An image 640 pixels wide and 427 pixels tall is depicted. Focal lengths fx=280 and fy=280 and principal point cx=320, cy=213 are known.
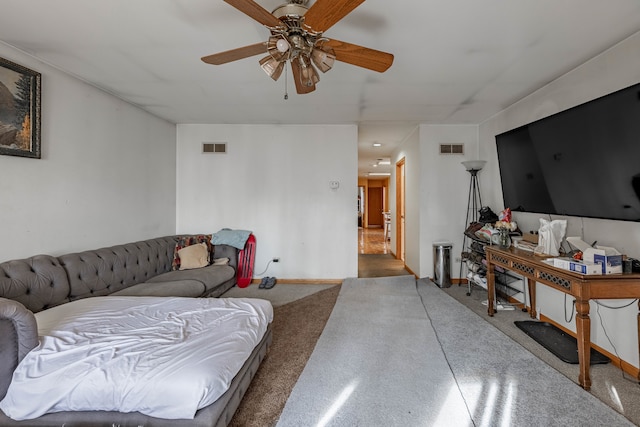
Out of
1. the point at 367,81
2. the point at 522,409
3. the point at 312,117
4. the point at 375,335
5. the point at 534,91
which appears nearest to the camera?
the point at 522,409

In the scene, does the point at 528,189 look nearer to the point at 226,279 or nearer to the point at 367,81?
the point at 367,81

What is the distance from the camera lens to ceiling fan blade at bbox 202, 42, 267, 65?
177 centimetres

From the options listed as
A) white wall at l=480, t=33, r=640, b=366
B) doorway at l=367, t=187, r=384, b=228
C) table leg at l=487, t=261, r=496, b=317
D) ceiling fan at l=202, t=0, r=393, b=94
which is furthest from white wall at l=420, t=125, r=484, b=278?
doorway at l=367, t=187, r=384, b=228

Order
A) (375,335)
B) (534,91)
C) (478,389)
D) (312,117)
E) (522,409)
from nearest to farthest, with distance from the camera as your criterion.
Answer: (522,409)
(478,389)
(375,335)
(534,91)
(312,117)

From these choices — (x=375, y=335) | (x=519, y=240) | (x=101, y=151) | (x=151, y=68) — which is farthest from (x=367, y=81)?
(x=101, y=151)

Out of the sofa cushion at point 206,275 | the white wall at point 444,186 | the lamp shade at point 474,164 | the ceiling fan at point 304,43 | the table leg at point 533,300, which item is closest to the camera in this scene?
the ceiling fan at point 304,43

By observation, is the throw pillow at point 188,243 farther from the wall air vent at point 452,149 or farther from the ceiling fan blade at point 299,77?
the wall air vent at point 452,149

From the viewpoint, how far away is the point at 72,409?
1.33 m

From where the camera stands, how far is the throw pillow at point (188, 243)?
382 centimetres

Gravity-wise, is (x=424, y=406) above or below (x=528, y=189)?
below

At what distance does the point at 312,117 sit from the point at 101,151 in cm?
273

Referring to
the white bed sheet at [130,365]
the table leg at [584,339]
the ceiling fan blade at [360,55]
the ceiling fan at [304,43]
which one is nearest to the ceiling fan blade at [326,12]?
the ceiling fan at [304,43]

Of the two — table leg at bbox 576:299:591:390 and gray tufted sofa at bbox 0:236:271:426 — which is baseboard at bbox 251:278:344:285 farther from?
table leg at bbox 576:299:591:390

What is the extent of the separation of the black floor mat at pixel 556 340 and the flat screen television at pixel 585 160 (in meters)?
1.17
